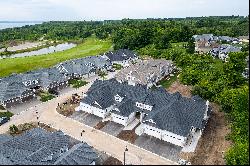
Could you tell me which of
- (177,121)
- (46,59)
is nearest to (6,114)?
(177,121)

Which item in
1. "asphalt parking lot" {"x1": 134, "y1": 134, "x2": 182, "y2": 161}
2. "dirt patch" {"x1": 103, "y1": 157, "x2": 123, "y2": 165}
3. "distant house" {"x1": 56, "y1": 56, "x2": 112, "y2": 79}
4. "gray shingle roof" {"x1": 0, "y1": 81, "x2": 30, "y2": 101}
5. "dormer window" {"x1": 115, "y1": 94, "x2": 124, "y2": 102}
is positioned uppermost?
"distant house" {"x1": 56, "y1": 56, "x2": 112, "y2": 79}

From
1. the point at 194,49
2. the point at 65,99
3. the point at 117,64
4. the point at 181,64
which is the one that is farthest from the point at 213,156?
the point at 194,49

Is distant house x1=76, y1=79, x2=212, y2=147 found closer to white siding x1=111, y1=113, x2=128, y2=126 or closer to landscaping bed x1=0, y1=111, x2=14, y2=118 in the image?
white siding x1=111, y1=113, x2=128, y2=126

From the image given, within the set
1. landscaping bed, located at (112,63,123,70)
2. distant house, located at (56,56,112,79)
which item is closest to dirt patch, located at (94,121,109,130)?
distant house, located at (56,56,112,79)

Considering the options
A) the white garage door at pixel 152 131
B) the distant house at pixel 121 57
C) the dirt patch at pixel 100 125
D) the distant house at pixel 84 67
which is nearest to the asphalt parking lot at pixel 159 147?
the white garage door at pixel 152 131

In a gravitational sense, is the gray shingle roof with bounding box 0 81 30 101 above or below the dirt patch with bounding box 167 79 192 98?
above

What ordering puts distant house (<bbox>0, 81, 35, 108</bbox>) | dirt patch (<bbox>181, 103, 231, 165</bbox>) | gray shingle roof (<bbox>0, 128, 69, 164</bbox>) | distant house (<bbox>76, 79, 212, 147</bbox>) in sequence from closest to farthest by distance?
1. gray shingle roof (<bbox>0, 128, 69, 164</bbox>)
2. dirt patch (<bbox>181, 103, 231, 165</bbox>)
3. distant house (<bbox>76, 79, 212, 147</bbox>)
4. distant house (<bbox>0, 81, 35, 108</bbox>)

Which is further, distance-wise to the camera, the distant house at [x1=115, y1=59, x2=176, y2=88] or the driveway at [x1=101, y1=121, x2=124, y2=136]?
the distant house at [x1=115, y1=59, x2=176, y2=88]
